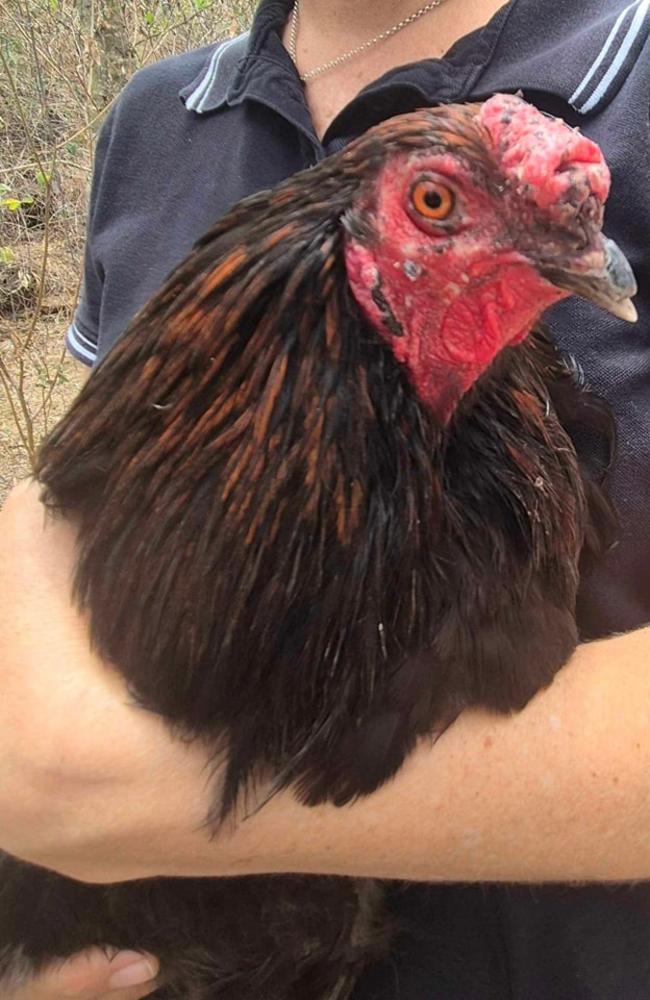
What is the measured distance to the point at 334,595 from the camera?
2.98ft

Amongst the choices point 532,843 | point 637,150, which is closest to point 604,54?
point 637,150

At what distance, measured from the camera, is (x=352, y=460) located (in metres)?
0.88

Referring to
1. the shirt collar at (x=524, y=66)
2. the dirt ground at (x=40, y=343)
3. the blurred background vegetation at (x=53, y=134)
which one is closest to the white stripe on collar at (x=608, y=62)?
the shirt collar at (x=524, y=66)

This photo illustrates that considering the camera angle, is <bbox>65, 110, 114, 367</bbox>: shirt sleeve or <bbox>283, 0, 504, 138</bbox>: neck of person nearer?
<bbox>283, 0, 504, 138</bbox>: neck of person

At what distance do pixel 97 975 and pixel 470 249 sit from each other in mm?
1103

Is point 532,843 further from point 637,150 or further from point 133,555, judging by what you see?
point 637,150

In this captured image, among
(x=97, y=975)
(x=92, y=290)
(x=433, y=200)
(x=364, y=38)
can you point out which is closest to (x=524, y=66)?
(x=364, y=38)

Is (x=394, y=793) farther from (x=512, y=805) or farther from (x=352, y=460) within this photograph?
(x=352, y=460)

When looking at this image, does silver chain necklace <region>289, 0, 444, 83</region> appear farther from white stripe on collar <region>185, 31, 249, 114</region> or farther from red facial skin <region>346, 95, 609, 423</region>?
red facial skin <region>346, 95, 609, 423</region>

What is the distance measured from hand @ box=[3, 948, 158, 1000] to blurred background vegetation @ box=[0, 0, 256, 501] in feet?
7.78

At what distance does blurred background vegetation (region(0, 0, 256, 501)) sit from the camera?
396 cm

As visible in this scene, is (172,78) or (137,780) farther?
(172,78)

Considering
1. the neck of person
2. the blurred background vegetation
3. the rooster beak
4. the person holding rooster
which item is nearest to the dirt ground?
the blurred background vegetation

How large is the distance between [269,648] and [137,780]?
201 mm
